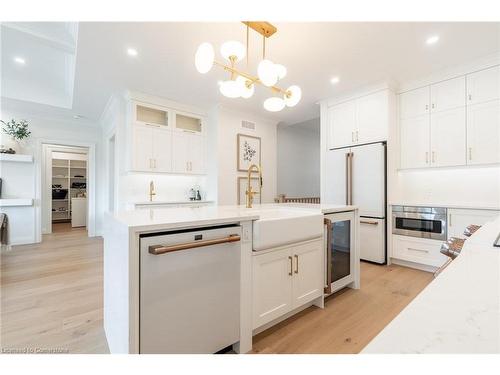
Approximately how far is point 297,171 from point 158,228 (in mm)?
5490

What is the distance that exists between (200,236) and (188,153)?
3.30 meters

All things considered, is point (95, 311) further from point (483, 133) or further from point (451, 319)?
point (483, 133)

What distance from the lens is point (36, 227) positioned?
4895 millimetres

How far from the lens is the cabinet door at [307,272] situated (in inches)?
76.8

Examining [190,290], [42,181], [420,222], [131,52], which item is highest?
[131,52]

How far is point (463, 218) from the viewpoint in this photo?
288 centimetres

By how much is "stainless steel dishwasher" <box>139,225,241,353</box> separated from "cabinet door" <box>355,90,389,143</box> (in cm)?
300

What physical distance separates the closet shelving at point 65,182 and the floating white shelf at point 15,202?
323cm

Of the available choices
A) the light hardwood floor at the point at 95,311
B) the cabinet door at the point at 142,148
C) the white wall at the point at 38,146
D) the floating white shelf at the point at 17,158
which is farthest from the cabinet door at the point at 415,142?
the floating white shelf at the point at 17,158

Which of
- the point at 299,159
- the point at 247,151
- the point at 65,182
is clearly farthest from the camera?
the point at 65,182

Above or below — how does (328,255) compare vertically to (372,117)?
below

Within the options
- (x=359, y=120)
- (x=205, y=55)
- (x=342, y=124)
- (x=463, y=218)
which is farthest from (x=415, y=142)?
(x=205, y=55)
